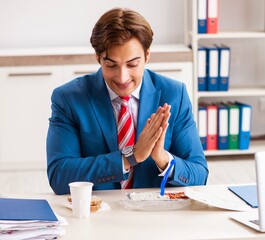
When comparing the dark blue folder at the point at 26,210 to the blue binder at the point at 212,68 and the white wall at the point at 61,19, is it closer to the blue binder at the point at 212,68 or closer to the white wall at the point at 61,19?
the blue binder at the point at 212,68

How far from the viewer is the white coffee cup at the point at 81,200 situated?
6.79 ft

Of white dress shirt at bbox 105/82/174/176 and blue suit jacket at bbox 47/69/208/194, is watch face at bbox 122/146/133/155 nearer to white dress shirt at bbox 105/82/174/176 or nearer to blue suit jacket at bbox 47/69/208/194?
blue suit jacket at bbox 47/69/208/194

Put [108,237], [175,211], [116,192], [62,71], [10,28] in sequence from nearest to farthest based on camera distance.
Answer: [108,237] → [175,211] → [116,192] → [62,71] → [10,28]

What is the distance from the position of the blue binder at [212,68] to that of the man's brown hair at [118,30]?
8.61 feet

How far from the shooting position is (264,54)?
546cm

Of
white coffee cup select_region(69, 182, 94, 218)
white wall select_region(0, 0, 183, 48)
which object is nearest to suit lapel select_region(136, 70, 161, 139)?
white coffee cup select_region(69, 182, 94, 218)

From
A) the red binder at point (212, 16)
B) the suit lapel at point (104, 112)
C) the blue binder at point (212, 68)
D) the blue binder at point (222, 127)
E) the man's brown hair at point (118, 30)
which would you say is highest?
the man's brown hair at point (118, 30)

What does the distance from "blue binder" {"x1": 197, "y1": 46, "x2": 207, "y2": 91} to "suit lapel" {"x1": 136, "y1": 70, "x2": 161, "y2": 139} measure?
2.44 meters

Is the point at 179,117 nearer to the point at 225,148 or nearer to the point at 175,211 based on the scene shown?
the point at 175,211

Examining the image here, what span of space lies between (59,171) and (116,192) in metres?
0.22

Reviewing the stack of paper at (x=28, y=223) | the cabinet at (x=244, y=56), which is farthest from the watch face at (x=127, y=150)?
the cabinet at (x=244, y=56)

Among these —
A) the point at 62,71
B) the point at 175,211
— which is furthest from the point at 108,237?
the point at 62,71

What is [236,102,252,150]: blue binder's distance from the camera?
5.08 m

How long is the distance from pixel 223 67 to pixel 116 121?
265 centimetres
